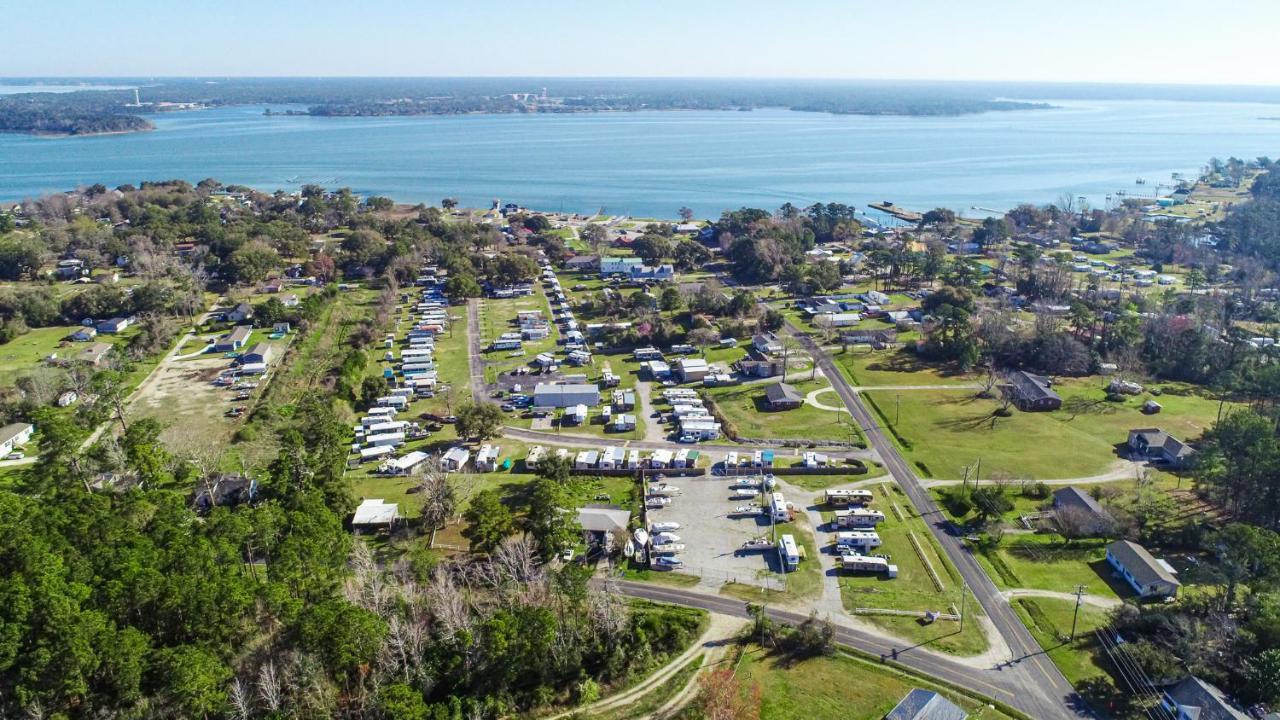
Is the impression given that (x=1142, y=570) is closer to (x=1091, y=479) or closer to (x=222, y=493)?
(x=1091, y=479)

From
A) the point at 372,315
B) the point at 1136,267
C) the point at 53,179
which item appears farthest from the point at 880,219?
the point at 53,179

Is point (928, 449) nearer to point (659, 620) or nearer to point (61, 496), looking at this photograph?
point (659, 620)

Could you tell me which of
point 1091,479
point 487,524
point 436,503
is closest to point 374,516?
point 436,503

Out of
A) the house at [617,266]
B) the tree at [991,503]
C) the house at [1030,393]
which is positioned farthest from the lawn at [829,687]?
the house at [617,266]

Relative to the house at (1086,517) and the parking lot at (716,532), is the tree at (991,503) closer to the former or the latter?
the house at (1086,517)

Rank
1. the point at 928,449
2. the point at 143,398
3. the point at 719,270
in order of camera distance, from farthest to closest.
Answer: the point at 719,270 < the point at 143,398 < the point at 928,449

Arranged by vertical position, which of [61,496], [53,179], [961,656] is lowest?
[961,656]

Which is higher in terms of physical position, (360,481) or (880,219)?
(880,219)
